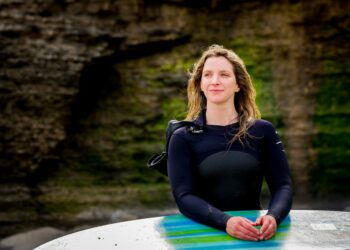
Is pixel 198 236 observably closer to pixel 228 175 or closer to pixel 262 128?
pixel 228 175

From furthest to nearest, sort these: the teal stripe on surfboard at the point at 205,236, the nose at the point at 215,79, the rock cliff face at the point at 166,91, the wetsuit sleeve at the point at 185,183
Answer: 1. the rock cliff face at the point at 166,91
2. the nose at the point at 215,79
3. the wetsuit sleeve at the point at 185,183
4. the teal stripe on surfboard at the point at 205,236

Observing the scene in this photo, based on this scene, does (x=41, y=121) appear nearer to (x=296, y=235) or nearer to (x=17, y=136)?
(x=17, y=136)

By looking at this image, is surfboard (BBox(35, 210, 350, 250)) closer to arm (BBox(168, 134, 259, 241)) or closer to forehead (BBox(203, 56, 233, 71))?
arm (BBox(168, 134, 259, 241))

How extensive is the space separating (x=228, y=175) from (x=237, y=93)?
364mm

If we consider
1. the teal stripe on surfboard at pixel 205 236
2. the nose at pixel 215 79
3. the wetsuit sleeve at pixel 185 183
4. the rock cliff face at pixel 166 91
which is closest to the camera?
the teal stripe on surfboard at pixel 205 236

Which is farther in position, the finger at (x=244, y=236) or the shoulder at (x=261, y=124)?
the shoulder at (x=261, y=124)

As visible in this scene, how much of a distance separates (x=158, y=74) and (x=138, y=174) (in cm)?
110

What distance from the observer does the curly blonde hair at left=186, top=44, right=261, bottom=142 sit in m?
2.09

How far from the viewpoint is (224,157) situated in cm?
198

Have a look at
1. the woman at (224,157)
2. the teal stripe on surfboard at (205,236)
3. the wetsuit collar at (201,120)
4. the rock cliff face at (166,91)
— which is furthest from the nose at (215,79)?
the rock cliff face at (166,91)

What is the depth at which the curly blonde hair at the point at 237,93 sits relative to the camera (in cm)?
209

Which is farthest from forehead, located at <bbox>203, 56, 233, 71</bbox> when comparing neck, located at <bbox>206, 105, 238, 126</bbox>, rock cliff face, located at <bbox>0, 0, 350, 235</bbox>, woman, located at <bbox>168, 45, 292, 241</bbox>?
rock cliff face, located at <bbox>0, 0, 350, 235</bbox>

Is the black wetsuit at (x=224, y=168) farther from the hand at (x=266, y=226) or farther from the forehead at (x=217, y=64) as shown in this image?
the forehead at (x=217, y=64)

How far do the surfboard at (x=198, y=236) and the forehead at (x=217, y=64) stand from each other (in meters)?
0.53
